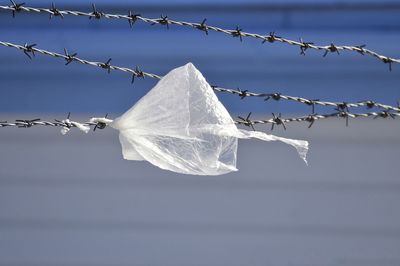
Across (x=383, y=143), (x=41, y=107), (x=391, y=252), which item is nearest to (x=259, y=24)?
(x=383, y=143)

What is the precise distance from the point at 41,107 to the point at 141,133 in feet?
4.21

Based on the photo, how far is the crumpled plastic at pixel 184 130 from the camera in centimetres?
199

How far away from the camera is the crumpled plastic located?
1.99 meters

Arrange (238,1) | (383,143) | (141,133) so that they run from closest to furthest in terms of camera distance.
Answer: (141,133) < (238,1) < (383,143)

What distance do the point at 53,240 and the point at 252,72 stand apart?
1.38 meters

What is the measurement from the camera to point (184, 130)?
79.2 inches

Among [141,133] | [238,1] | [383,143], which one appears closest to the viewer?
[141,133]

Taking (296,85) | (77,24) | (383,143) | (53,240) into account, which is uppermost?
(77,24)

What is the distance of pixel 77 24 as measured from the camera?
3080 millimetres

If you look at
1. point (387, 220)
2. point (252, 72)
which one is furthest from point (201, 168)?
point (387, 220)

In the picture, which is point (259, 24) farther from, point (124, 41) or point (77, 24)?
point (77, 24)

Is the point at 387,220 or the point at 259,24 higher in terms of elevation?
the point at 259,24

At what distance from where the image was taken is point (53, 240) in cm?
332

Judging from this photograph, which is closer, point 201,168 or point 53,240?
point 201,168
